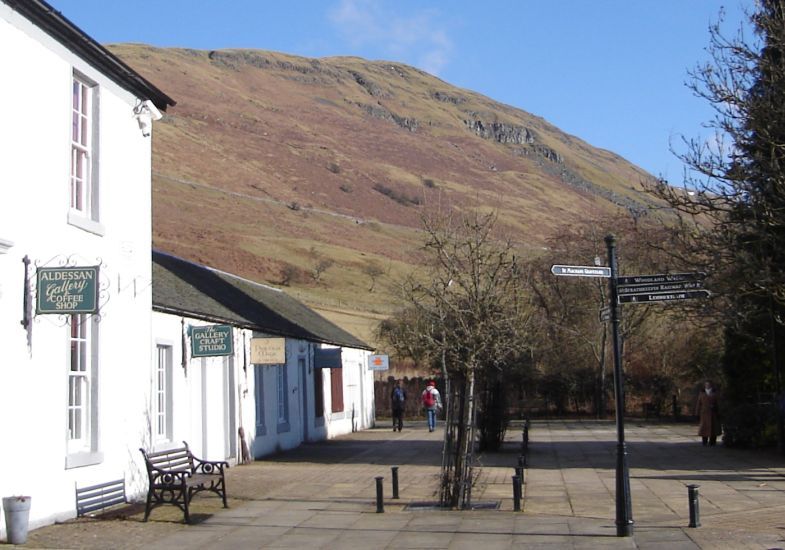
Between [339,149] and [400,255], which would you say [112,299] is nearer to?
[400,255]

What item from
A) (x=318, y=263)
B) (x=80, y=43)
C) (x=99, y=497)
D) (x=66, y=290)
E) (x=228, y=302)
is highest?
(x=318, y=263)

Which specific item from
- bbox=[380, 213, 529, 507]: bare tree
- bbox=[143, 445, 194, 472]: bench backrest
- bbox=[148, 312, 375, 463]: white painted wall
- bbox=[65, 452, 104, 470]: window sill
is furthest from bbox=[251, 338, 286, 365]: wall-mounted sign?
bbox=[65, 452, 104, 470]: window sill

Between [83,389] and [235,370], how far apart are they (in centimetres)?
789

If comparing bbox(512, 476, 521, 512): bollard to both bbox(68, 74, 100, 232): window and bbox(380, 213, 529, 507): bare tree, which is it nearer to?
bbox(380, 213, 529, 507): bare tree

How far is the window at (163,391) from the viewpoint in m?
17.4

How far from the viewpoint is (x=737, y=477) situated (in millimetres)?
18406

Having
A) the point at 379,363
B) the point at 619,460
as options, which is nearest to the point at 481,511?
the point at 619,460

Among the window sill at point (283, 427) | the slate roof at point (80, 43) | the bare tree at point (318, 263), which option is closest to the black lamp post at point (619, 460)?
the slate roof at point (80, 43)

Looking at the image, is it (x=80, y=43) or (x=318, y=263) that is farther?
(x=318, y=263)

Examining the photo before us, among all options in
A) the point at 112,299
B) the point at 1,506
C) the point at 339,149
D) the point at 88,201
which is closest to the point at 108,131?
the point at 88,201

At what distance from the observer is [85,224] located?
1380 centimetres

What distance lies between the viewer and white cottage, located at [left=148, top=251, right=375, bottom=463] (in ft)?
59.3

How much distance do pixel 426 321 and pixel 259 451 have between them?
7.32m

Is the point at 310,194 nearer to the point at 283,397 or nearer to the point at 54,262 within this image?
the point at 283,397
